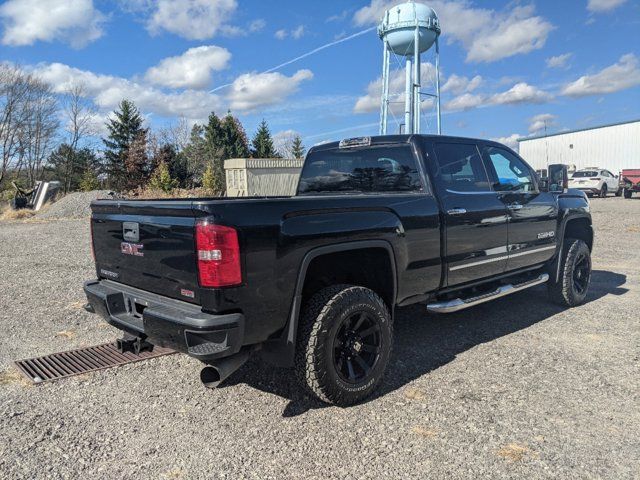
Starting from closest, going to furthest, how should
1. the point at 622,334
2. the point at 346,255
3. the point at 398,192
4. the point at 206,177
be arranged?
1. the point at 346,255
2. the point at 398,192
3. the point at 622,334
4. the point at 206,177

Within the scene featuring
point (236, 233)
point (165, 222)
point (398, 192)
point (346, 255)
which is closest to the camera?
point (236, 233)

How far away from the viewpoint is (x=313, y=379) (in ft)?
10.7

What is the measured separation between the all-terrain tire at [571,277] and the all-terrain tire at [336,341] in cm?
325

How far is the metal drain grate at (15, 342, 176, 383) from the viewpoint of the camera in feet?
13.3

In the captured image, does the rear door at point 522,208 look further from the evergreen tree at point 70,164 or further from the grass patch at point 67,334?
the evergreen tree at point 70,164

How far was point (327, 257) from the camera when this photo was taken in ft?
11.6

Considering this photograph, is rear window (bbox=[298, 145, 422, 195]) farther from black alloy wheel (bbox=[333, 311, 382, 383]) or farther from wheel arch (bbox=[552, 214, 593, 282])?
wheel arch (bbox=[552, 214, 593, 282])

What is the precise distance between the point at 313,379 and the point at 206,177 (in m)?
30.6

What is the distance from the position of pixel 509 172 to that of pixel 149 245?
12.7 feet

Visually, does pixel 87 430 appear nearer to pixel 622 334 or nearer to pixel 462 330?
pixel 462 330

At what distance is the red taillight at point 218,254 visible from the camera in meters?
2.80

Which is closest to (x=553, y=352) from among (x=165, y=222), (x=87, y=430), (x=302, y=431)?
(x=302, y=431)

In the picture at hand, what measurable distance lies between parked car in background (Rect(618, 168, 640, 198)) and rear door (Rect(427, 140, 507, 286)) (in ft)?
85.5

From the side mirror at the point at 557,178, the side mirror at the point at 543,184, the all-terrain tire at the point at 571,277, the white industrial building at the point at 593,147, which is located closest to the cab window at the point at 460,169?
the side mirror at the point at 543,184
